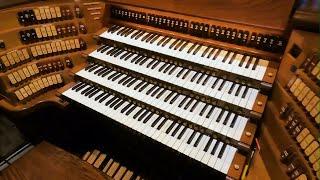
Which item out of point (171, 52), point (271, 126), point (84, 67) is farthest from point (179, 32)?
point (271, 126)

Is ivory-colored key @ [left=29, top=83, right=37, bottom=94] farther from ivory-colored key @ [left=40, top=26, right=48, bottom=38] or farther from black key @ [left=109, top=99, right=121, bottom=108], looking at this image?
black key @ [left=109, top=99, right=121, bottom=108]

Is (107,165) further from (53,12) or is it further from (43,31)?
(53,12)

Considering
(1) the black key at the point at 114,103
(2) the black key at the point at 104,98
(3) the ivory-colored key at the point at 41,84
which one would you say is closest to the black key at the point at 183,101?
(1) the black key at the point at 114,103

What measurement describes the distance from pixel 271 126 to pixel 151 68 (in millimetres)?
1447

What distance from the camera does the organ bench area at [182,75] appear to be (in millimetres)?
2249

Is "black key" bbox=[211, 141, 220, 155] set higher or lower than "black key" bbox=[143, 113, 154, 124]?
lower

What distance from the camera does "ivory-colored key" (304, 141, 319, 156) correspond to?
185 centimetres

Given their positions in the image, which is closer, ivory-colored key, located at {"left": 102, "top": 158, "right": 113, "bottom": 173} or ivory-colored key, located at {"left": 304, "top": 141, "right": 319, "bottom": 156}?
ivory-colored key, located at {"left": 304, "top": 141, "right": 319, "bottom": 156}

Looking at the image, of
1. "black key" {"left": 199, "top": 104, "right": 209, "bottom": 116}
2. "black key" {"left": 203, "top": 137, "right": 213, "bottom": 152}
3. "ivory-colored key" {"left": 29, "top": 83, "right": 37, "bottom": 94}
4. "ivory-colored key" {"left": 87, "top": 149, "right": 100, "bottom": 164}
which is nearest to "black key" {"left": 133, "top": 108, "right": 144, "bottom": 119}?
"black key" {"left": 199, "top": 104, "right": 209, "bottom": 116}

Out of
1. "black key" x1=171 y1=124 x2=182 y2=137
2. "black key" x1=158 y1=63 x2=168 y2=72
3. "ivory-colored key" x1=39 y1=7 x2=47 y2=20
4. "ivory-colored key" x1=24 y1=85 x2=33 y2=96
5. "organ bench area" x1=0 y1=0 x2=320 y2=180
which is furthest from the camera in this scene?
"ivory-colored key" x1=24 y1=85 x2=33 y2=96

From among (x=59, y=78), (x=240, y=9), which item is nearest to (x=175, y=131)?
(x=240, y=9)

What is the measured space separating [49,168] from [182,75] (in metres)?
1.90

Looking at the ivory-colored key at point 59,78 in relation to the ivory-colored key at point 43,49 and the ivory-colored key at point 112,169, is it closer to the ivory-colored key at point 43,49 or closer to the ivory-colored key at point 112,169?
the ivory-colored key at point 43,49

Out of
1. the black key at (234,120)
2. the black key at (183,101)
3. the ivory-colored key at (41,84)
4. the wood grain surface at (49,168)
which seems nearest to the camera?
the black key at (234,120)
